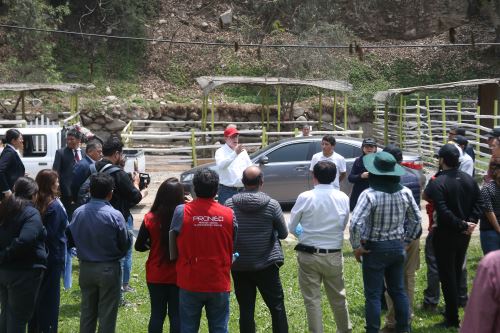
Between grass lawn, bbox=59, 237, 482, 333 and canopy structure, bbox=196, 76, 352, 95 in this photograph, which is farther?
canopy structure, bbox=196, 76, 352, 95

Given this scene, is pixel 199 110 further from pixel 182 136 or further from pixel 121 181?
pixel 121 181

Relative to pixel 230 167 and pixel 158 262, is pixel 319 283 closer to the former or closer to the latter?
pixel 158 262

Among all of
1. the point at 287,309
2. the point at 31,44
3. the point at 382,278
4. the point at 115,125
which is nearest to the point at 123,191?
the point at 287,309

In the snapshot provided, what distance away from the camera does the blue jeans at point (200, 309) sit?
5.67 meters

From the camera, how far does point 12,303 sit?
5.96 metres

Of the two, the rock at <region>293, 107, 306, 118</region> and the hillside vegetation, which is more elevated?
the hillside vegetation

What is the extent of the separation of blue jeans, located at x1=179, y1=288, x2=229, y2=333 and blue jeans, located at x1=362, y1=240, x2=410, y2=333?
51.4 inches

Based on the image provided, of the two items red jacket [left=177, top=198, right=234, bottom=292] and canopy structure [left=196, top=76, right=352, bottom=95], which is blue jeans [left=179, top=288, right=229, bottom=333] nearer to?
red jacket [left=177, top=198, right=234, bottom=292]

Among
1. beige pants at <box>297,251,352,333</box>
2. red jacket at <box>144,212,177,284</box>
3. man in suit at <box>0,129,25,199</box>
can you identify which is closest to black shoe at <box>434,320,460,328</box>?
beige pants at <box>297,251,352,333</box>

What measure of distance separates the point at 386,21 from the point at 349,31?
12.6 ft

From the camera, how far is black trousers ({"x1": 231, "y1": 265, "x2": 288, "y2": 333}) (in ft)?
20.2

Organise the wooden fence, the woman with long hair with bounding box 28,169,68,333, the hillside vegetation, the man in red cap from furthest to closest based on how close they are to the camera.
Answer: the hillside vegetation, the wooden fence, the man in red cap, the woman with long hair with bounding box 28,169,68,333

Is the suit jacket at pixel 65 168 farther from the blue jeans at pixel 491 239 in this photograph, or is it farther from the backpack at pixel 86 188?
the blue jeans at pixel 491 239

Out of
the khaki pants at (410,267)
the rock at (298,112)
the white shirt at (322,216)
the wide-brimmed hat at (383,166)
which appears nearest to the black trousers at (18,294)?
the white shirt at (322,216)
